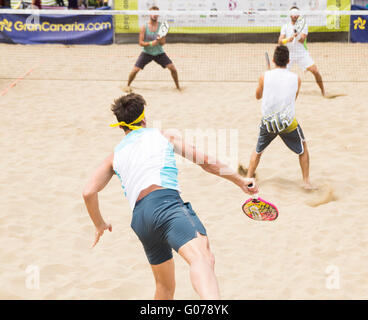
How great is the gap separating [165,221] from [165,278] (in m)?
0.69

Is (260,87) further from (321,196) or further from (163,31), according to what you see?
(163,31)

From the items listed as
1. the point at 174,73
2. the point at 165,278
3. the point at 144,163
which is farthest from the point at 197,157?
the point at 174,73

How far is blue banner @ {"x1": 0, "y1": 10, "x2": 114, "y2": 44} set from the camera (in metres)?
18.3

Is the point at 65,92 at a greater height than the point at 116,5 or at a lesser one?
lesser

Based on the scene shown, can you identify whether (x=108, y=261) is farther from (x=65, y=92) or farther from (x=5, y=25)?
(x=5, y=25)

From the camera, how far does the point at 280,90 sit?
614cm

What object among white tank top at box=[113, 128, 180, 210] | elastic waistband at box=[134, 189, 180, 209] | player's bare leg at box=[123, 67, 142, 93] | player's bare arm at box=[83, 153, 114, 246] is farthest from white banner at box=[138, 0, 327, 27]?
elastic waistband at box=[134, 189, 180, 209]

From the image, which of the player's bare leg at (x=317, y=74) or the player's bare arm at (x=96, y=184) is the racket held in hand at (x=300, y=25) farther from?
the player's bare arm at (x=96, y=184)

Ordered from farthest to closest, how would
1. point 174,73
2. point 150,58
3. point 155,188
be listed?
→ point 174,73
point 150,58
point 155,188

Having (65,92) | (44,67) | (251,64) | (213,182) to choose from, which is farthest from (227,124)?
(44,67)

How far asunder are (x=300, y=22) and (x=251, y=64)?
3.64m

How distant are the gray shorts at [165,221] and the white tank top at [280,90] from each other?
3.14 metres

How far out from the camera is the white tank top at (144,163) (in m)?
3.34

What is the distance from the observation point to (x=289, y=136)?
634 centimetres
